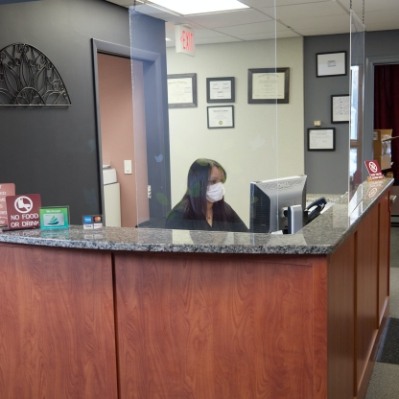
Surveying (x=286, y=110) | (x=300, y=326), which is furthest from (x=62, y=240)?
(x=286, y=110)

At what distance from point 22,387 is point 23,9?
2183 millimetres

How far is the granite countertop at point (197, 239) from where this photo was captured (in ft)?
5.95

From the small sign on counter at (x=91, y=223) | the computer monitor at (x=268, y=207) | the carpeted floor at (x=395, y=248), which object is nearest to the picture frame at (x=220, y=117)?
the computer monitor at (x=268, y=207)

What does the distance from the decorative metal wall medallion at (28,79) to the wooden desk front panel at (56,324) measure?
4.32ft

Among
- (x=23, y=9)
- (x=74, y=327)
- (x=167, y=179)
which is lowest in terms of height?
(x=74, y=327)

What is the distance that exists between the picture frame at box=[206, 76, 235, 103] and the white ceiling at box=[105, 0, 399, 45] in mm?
258

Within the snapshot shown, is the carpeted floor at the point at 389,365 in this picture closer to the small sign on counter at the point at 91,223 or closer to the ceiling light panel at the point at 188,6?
the small sign on counter at the point at 91,223

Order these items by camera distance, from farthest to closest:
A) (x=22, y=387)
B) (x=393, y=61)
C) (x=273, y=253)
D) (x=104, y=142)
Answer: (x=393, y=61) < (x=104, y=142) < (x=22, y=387) < (x=273, y=253)

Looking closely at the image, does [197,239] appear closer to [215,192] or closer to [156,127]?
[215,192]

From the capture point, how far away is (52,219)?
2.29 m

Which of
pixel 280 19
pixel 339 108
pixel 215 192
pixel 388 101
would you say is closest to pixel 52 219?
pixel 215 192

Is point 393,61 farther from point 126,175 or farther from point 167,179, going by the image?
point 167,179

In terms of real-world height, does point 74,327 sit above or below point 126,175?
below

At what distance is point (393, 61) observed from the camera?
668cm
